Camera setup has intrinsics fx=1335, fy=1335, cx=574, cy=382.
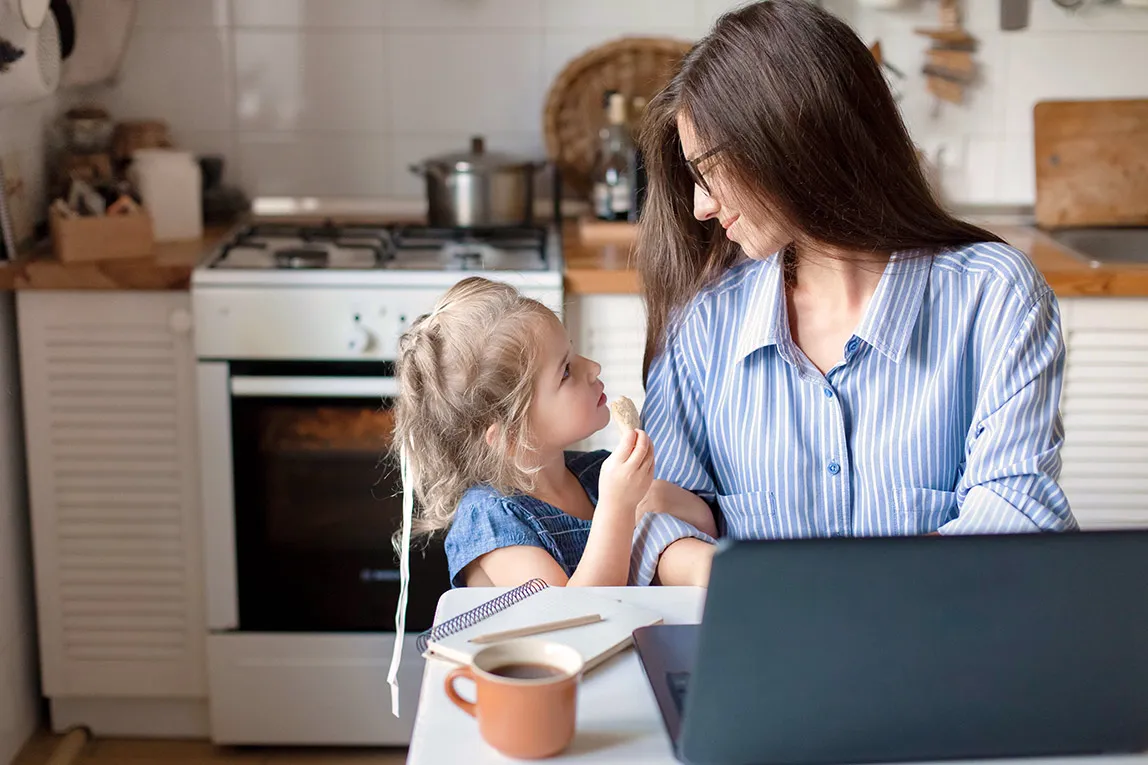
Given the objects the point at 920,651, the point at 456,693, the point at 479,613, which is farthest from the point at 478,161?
the point at 920,651

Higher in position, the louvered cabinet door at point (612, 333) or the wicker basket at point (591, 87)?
the wicker basket at point (591, 87)

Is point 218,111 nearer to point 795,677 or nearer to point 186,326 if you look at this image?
point 186,326

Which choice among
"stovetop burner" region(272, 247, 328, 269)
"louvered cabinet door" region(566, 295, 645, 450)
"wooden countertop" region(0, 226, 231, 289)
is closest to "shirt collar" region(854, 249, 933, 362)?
"louvered cabinet door" region(566, 295, 645, 450)

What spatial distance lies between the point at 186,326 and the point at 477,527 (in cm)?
116

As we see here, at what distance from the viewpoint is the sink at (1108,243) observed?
279 cm

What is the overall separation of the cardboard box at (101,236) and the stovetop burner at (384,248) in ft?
0.52

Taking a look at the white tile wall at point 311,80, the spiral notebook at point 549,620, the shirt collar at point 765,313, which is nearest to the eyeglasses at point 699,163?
the shirt collar at point 765,313

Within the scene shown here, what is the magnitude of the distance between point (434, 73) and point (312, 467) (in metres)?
0.99

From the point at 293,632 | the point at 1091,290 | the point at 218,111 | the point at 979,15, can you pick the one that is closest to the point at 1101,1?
the point at 979,15

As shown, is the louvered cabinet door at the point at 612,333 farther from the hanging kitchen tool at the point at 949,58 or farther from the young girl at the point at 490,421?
the hanging kitchen tool at the point at 949,58

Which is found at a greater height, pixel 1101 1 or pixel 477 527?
pixel 1101 1

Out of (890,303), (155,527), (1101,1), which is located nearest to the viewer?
(890,303)

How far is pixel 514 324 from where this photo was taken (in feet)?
5.16

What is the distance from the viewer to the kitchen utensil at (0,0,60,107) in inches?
90.0
